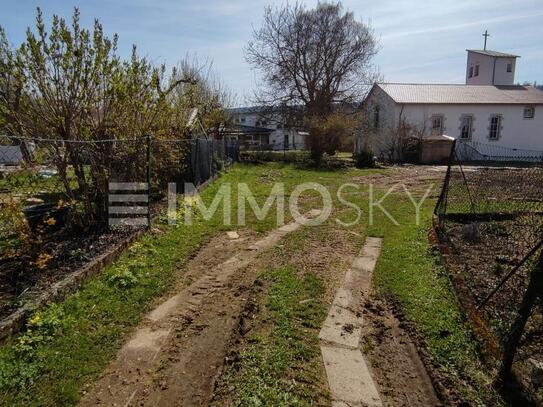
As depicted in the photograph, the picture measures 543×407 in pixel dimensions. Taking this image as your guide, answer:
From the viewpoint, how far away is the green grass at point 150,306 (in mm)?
2850

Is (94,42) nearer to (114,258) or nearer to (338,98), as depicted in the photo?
(114,258)

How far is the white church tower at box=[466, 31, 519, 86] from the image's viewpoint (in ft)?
120

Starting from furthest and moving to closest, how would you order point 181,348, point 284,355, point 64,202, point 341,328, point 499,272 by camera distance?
point 64,202
point 499,272
point 341,328
point 181,348
point 284,355

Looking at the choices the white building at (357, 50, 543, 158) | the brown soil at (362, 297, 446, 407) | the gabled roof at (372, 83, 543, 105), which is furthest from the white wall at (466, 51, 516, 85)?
the brown soil at (362, 297, 446, 407)

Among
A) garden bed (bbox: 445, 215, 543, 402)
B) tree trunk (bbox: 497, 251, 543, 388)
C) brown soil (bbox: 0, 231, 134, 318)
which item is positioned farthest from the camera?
brown soil (bbox: 0, 231, 134, 318)

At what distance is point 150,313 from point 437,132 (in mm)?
30532

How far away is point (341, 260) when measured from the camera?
5.79m

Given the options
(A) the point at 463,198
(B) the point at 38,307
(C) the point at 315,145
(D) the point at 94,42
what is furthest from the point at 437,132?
(B) the point at 38,307

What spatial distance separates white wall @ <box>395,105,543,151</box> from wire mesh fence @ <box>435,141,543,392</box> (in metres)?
19.2

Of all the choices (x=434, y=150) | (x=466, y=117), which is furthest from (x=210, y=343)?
(x=466, y=117)

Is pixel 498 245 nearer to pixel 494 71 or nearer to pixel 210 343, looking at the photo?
pixel 210 343

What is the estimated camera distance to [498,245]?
601cm

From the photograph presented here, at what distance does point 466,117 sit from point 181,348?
32624 mm

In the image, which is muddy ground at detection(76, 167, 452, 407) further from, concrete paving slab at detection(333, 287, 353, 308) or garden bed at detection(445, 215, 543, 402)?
garden bed at detection(445, 215, 543, 402)
